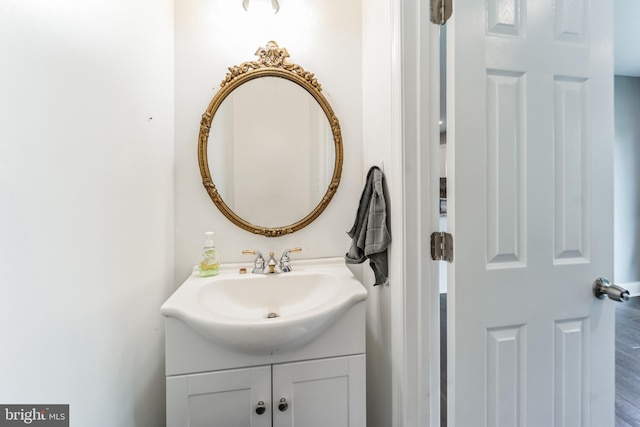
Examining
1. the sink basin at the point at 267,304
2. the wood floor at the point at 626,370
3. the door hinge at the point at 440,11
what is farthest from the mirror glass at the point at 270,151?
the wood floor at the point at 626,370

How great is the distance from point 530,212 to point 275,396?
1.05 metres

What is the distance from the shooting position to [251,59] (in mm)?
1236

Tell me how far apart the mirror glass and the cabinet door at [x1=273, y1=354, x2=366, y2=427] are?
2.18 feet

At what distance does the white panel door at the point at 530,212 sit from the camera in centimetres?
74

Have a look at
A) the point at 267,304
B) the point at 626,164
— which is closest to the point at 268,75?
the point at 267,304

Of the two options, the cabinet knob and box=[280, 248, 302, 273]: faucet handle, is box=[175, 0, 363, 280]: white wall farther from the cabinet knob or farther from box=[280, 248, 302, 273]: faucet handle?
the cabinet knob

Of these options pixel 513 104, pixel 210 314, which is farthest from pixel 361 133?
pixel 210 314

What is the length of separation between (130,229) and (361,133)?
1.13m

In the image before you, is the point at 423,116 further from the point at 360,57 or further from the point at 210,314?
the point at 210,314

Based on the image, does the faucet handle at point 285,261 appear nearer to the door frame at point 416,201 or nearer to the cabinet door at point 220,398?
the cabinet door at point 220,398

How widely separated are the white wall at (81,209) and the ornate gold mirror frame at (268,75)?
23 cm

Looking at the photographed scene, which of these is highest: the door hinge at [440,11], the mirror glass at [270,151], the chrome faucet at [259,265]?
the door hinge at [440,11]

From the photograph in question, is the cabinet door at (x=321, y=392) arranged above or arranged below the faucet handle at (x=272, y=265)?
below

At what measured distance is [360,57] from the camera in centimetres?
132
